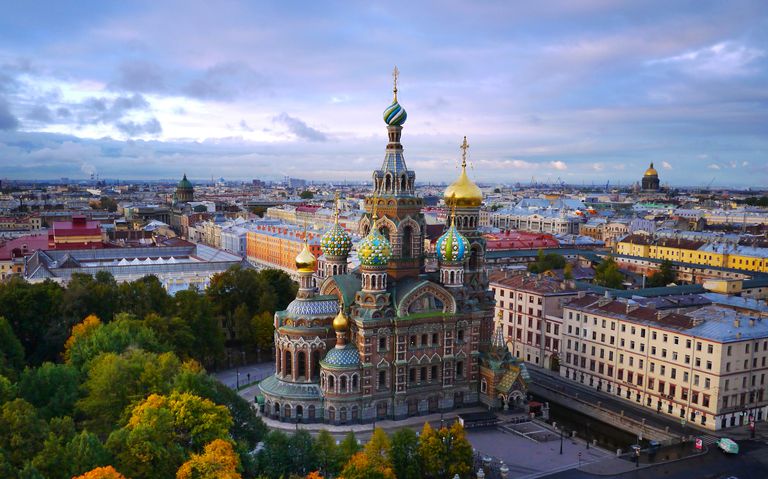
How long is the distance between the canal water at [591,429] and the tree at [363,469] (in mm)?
23070

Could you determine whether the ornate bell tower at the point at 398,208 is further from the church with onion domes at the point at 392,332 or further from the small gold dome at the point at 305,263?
the small gold dome at the point at 305,263

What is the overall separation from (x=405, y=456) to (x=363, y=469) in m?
4.51

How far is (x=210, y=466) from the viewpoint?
32031mm

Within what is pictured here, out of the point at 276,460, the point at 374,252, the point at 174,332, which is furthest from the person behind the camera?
the point at 174,332

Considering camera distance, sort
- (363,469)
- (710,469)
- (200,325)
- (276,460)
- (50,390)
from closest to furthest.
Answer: (363,469) < (276,460) < (50,390) < (710,469) < (200,325)

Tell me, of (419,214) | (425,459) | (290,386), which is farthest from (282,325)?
(425,459)

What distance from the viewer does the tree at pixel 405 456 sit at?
38.3 meters

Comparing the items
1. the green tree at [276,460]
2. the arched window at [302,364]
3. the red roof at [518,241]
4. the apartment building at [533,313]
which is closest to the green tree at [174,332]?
the arched window at [302,364]

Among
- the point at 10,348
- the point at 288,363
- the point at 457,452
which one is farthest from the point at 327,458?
the point at 10,348

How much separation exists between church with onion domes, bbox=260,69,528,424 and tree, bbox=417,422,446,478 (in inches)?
517

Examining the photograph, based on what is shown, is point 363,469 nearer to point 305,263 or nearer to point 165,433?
point 165,433

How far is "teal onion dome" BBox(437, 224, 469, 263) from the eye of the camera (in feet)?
181

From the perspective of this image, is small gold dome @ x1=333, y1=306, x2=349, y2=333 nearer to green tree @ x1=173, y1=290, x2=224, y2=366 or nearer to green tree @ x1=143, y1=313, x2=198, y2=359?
green tree @ x1=143, y1=313, x2=198, y2=359

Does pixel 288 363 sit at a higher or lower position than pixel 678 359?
lower
